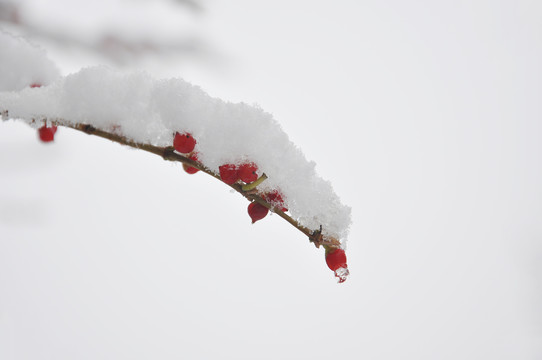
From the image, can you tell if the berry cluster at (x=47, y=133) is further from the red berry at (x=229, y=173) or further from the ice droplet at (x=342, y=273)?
the ice droplet at (x=342, y=273)

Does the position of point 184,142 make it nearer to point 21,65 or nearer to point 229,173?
point 229,173

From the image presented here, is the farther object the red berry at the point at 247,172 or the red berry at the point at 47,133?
the red berry at the point at 47,133

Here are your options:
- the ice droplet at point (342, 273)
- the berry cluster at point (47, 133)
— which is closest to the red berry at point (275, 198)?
the ice droplet at point (342, 273)

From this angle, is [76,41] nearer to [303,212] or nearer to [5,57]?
[5,57]

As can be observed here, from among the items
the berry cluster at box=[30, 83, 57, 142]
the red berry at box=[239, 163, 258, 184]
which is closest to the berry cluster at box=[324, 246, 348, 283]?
the red berry at box=[239, 163, 258, 184]

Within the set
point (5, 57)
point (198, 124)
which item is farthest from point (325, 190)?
point (5, 57)

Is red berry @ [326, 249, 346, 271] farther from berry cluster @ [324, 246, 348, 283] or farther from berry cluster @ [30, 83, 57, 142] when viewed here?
berry cluster @ [30, 83, 57, 142]

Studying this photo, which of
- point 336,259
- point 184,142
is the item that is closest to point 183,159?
point 184,142
